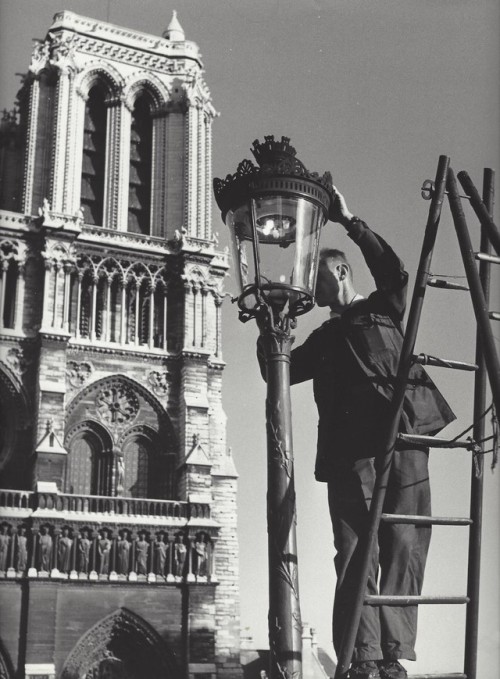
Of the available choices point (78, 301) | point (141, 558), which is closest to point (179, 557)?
point (141, 558)

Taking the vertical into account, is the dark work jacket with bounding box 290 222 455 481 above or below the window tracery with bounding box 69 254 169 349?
below

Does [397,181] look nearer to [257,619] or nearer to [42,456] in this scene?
[42,456]

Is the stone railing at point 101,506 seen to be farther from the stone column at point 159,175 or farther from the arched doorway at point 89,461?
the stone column at point 159,175

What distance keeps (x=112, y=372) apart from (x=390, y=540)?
2344cm

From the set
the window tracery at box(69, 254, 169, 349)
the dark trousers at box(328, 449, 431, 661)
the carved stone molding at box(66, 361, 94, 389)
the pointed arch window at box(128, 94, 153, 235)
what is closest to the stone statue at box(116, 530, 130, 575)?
the carved stone molding at box(66, 361, 94, 389)

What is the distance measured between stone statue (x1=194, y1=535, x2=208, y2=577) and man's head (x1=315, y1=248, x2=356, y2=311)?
21468mm

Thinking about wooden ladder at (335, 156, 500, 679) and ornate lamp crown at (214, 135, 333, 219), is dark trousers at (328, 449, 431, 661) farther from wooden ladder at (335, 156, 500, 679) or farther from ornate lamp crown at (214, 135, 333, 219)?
ornate lamp crown at (214, 135, 333, 219)

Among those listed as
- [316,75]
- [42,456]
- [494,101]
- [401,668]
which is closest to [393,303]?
[401,668]

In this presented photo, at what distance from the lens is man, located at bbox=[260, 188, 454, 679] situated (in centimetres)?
375

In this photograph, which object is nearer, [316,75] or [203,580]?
[316,75]

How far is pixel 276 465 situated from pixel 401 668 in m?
0.82

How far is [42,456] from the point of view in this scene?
24.9 m

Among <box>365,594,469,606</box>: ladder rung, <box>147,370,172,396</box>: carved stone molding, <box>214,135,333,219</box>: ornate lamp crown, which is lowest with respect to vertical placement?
<box>365,594,469,606</box>: ladder rung

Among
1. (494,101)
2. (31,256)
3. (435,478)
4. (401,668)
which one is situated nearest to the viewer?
(401,668)
